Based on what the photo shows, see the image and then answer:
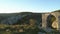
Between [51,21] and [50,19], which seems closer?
[50,19]

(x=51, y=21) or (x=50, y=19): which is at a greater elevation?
(x=50, y=19)

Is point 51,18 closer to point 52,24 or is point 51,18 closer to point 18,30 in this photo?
point 52,24

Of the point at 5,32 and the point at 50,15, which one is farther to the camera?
the point at 50,15

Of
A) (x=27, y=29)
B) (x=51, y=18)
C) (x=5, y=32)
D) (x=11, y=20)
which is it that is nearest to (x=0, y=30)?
(x=5, y=32)

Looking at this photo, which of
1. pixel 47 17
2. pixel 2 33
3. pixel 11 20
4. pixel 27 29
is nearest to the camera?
pixel 2 33

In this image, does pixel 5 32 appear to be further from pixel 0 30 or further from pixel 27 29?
pixel 27 29

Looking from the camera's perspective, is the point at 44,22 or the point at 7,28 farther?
the point at 44,22

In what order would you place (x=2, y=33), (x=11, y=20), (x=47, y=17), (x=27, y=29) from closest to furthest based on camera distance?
(x=2, y=33), (x=27, y=29), (x=47, y=17), (x=11, y=20)

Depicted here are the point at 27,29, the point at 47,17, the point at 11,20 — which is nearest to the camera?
the point at 27,29

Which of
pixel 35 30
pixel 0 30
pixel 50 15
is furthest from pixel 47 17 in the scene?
pixel 0 30
